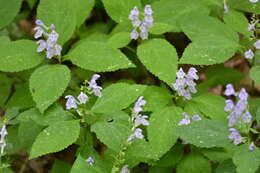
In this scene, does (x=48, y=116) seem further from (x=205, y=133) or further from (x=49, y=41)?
(x=205, y=133)

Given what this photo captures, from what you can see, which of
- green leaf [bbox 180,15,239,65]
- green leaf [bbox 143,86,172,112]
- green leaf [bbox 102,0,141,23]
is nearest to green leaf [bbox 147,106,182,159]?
green leaf [bbox 143,86,172,112]

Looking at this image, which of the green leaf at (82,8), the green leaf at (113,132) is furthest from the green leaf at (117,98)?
the green leaf at (82,8)

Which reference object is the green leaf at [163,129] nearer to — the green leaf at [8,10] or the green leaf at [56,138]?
the green leaf at [56,138]

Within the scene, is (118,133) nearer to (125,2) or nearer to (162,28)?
(162,28)

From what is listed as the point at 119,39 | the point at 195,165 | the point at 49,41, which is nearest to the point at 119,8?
the point at 119,39

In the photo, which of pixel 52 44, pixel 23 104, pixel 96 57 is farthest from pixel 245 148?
pixel 23 104

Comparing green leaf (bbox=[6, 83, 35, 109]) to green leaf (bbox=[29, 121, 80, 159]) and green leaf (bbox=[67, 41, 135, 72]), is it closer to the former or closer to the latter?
green leaf (bbox=[67, 41, 135, 72])
